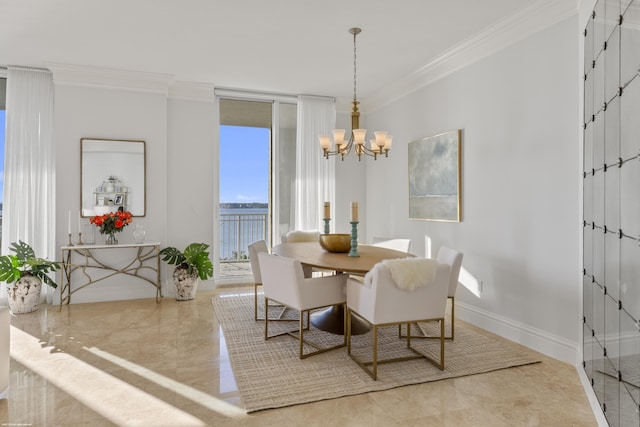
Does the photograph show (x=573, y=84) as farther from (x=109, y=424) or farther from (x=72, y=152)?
(x=72, y=152)

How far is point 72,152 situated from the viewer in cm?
471

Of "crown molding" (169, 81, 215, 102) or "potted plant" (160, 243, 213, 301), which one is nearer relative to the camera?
"potted plant" (160, 243, 213, 301)

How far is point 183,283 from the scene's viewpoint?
4.84m

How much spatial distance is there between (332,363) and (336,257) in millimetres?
862

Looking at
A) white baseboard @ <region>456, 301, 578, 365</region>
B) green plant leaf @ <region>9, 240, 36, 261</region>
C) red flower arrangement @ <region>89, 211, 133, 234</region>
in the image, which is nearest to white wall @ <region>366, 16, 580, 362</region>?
white baseboard @ <region>456, 301, 578, 365</region>

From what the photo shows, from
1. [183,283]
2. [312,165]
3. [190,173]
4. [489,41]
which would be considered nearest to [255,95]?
[312,165]

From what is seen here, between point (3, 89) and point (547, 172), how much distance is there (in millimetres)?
5887

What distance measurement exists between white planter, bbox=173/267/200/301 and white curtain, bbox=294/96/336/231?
1.63 metres

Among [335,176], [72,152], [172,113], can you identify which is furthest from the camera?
[335,176]

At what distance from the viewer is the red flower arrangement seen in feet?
15.0

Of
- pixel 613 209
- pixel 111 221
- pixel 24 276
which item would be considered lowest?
pixel 24 276

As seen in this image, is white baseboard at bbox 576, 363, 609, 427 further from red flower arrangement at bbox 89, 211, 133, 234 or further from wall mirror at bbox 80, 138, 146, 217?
wall mirror at bbox 80, 138, 146, 217

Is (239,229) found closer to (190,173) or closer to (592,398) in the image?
(190,173)

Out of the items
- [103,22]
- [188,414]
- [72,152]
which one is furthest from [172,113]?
[188,414]
